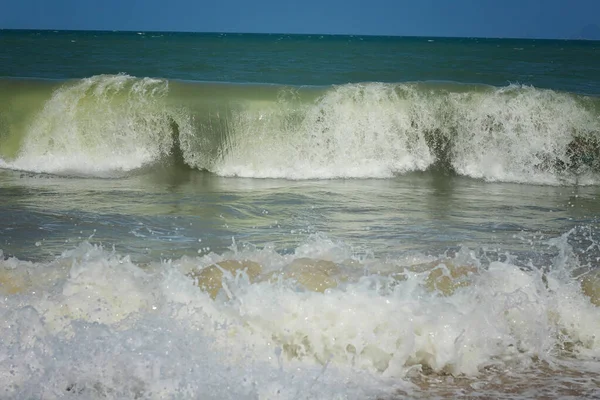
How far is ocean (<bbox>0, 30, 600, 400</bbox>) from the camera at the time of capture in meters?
4.03

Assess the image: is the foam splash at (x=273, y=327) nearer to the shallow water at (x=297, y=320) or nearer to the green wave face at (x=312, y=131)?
the shallow water at (x=297, y=320)

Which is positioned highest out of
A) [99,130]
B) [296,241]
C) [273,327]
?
[99,130]

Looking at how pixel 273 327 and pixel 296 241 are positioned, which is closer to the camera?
pixel 273 327

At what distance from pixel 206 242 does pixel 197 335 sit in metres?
2.42

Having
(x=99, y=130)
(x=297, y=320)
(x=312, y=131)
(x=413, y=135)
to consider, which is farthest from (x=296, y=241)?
(x=99, y=130)

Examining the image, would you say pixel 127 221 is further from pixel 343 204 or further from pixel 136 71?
pixel 136 71

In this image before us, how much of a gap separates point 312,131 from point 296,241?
5.91 m

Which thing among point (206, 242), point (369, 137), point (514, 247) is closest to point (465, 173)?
point (369, 137)

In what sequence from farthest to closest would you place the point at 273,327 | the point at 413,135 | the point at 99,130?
the point at 99,130
the point at 413,135
the point at 273,327

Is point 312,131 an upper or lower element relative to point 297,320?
upper

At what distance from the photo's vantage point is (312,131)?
12.3 meters

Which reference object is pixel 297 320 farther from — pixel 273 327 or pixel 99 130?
pixel 99 130

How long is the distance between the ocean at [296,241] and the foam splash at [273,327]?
0.04ft

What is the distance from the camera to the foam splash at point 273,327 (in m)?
3.82
